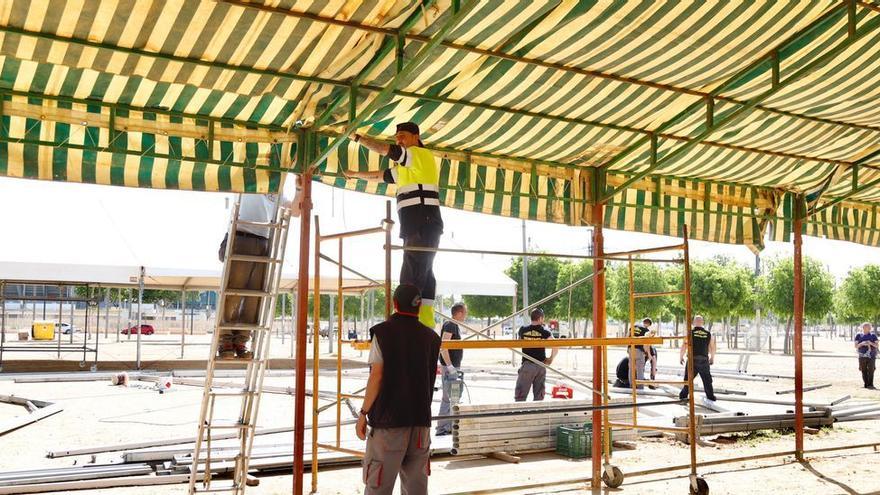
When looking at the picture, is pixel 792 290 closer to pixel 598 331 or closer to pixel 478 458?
pixel 478 458

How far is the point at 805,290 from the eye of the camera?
1660 inches

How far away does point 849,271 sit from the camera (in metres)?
43.2

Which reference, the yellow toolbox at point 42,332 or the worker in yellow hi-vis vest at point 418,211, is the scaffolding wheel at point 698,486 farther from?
the yellow toolbox at point 42,332

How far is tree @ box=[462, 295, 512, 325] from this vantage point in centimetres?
4959

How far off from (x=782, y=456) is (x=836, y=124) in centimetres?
447

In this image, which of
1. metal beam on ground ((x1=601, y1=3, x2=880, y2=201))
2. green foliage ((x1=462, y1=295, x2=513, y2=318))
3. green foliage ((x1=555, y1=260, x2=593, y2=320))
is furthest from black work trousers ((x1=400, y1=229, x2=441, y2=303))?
green foliage ((x1=462, y1=295, x2=513, y2=318))

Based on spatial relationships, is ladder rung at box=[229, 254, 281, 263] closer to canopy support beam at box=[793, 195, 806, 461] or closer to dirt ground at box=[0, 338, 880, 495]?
dirt ground at box=[0, 338, 880, 495]

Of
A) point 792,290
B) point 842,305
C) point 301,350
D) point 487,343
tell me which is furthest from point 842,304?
point 301,350

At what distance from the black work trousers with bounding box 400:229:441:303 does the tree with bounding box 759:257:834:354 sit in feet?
131

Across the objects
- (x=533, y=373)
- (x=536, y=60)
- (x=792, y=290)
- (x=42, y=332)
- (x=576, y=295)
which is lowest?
(x=42, y=332)

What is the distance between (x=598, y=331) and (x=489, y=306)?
136 ft

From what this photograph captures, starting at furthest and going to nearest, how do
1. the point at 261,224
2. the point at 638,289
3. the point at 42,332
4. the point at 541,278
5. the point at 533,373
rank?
the point at 541,278 < the point at 638,289 < the point at 42,332 < the point at 533,373 < the point at 261,224

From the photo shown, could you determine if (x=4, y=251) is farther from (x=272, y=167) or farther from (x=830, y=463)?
(x=830, y=463)

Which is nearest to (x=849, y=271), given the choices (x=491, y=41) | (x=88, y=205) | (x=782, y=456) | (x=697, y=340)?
(x=697, y=340)
